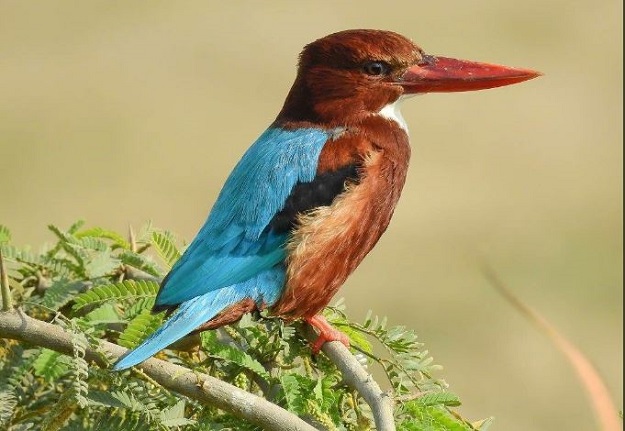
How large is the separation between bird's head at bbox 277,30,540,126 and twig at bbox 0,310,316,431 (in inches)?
45.1

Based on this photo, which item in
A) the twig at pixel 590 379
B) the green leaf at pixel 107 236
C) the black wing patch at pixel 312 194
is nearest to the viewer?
the twig at pixel 590 379

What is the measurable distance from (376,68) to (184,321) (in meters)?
1.02

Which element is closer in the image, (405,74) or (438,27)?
(405,74)

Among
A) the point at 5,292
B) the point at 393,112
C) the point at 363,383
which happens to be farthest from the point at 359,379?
the point at 393,112

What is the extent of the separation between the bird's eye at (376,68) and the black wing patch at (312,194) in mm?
316

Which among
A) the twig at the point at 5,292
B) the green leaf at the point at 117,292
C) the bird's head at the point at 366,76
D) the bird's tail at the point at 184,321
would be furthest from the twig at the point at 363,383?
the bird's head at the point at 366,76

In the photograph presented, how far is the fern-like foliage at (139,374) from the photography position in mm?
2170

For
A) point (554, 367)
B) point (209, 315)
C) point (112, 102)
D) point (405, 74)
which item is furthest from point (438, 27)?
point (209, 315)

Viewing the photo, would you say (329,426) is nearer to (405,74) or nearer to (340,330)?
(340,330)

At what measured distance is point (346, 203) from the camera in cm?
300

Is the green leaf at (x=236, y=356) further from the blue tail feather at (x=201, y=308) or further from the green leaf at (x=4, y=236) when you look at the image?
the green leaf at (x=4, y=236)

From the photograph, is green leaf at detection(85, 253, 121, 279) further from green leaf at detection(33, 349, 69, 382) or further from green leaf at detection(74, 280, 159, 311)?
green leaf at detection(33, 349, 69, 382)

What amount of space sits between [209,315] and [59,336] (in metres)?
0.53

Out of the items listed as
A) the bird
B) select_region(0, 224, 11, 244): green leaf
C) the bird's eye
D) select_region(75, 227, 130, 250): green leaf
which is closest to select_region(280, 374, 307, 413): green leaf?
the bird
